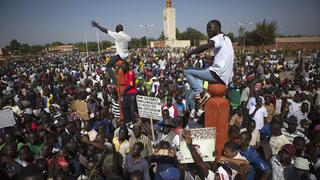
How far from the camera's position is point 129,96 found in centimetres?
739

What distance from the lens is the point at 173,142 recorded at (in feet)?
16.9

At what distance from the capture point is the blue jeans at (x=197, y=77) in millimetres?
3648

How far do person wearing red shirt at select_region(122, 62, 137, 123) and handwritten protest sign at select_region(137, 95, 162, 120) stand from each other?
7.07ft

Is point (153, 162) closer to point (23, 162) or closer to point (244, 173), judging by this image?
point (244, 173)


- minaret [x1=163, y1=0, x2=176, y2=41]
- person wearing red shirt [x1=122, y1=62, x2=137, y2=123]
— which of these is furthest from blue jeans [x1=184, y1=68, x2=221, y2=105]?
minaret [x1=163, y1=0, x2=176, y2=41]

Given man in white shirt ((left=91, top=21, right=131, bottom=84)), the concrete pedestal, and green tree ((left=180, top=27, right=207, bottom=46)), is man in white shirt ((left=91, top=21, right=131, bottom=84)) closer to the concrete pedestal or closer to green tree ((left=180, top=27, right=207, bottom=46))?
the concrete pedestal

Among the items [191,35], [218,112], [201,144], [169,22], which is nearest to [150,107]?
[218,112]

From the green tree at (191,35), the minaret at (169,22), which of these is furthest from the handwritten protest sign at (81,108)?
the green tree at (191,35)

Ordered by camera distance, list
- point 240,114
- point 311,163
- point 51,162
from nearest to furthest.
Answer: point 311,163 → point 51,162 → point 240,114

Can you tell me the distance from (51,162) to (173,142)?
2187 millimetres

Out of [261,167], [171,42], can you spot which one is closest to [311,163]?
[261,167]

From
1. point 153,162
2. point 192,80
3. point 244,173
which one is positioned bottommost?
point 153,162

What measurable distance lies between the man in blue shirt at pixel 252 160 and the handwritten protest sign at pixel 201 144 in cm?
76

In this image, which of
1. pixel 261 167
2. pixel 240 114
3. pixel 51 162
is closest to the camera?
pixel 261 167
